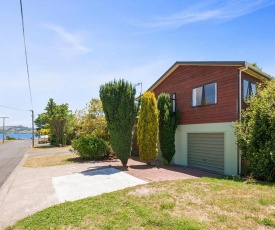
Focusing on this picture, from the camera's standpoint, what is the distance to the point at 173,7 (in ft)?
29.9

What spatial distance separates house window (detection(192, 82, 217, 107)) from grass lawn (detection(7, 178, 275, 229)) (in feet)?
20.1

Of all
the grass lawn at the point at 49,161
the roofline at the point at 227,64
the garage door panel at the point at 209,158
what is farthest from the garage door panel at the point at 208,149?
the grass lawn at the point at 49,161

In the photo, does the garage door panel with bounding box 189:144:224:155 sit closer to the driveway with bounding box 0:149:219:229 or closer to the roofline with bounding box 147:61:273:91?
the driveway with bounding box 0:149:219:229

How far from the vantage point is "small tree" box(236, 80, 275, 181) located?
850 cm

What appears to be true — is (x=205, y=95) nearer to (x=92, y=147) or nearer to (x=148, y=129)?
(x=148, y=129)

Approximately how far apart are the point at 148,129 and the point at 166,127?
132 centimetres

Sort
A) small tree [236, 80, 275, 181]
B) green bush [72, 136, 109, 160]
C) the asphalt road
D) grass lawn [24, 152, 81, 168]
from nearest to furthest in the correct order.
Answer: small tree [236, 80, 275, 181]
the asphalt road
grass lawn [24, 152, 81, 168]
green bush [72, 136, 109, 160]

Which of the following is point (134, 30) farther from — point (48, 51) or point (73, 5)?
point (48, 51)

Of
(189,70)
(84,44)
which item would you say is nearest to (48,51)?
(84,44)

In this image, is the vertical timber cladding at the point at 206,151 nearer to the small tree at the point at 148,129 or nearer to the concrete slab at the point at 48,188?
the small tree at the point at 148,129

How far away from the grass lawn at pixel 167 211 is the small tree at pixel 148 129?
233 inches

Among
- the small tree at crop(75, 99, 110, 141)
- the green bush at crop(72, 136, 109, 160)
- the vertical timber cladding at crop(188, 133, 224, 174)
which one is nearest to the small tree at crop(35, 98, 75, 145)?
the small tree at crop(75, 99, 110, 141)

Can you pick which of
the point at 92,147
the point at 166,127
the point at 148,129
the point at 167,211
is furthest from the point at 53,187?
the point at 166,127

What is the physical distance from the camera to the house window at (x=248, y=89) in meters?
10.9
